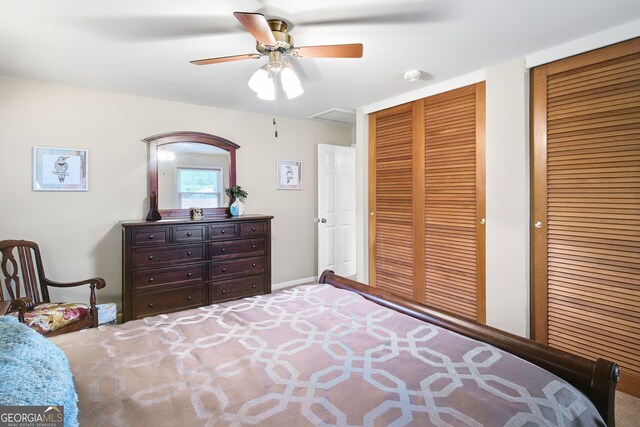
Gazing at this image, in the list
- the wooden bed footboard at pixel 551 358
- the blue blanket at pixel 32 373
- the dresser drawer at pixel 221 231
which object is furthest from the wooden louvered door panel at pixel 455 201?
the blue blanket at pixel 32 373

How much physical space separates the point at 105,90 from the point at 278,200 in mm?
2205

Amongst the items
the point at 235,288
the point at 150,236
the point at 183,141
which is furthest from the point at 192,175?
the point at 235,288

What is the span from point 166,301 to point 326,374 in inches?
99.3

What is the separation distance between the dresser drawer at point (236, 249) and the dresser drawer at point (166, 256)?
133 mm

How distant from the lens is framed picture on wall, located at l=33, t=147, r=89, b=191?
2.94 meters

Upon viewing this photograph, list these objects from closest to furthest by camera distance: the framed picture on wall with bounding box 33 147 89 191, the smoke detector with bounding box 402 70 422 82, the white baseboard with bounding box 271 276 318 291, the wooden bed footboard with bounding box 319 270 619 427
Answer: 1. the wooden bed footboard with bounding box 319 270 619 427
2. the smoke detector with bounding box 402 70 422 82
3. the framed picture on wall with bounding box 33 147 89 191
4. the white baseboard with bounding box 271 276 318 291

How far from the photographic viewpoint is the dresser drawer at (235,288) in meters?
3.42

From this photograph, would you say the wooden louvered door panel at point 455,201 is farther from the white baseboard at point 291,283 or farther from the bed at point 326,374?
the white baseboard at point 291,283

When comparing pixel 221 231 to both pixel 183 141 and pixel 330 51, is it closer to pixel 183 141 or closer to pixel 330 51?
pixel 183 141

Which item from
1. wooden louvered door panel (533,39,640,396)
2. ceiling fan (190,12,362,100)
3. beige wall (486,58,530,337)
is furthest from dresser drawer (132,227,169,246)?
wooden louvered door panel (533,39,640,396)

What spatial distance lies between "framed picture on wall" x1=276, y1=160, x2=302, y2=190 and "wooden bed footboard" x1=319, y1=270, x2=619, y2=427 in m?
2.81

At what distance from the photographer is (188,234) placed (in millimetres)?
3273

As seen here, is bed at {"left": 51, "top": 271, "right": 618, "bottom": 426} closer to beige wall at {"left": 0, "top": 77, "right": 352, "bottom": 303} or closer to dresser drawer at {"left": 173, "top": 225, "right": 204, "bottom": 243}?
dresser drawer at {"left": 173, "top": 225, "right": 204, "bottom": 243}

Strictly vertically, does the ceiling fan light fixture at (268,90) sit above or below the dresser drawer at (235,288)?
above
